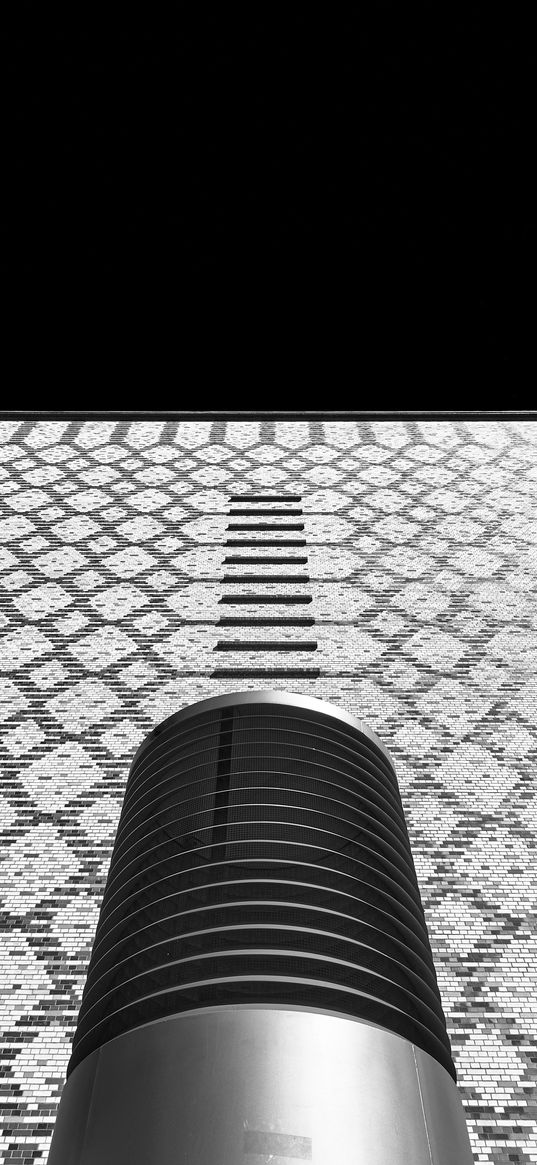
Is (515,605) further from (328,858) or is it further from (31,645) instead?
(328,858)

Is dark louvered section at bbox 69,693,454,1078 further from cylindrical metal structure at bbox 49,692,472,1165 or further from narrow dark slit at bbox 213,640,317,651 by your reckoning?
narrow dark slit at bbox 213,640,317,651

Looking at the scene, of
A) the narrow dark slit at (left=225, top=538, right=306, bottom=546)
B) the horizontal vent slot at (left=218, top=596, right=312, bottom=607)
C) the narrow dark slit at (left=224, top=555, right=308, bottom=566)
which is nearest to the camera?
the horizontal vent slot at (left=218, top=596, right=312, bottom=607)

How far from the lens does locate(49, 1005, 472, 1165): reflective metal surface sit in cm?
241

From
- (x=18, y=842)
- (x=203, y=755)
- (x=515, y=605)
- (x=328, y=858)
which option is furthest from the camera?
(x=515, y=605)

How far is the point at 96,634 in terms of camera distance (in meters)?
6.91

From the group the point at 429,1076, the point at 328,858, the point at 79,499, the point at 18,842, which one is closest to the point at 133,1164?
the point at 429,1076

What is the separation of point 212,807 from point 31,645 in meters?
3.66

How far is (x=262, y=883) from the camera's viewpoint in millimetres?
3086

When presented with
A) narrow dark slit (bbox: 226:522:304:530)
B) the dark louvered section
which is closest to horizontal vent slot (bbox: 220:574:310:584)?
narrow dark slit (bbox: 226:522:304:530)

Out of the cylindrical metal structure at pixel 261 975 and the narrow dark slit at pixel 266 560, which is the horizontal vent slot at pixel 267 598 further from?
the cylindrical metal structure at pixel 261 975

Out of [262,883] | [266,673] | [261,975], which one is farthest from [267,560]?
[261,975]

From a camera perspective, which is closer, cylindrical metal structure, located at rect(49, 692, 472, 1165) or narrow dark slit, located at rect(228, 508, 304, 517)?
cylindrical metal structure, located at rect(49, 692, 472, 1165)

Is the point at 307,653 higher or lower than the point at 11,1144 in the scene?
higher

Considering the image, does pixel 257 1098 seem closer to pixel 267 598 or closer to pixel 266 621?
pixel 266 621
